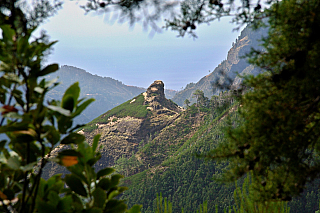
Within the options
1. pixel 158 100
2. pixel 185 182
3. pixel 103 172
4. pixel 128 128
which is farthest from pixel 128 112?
pixel 103 172

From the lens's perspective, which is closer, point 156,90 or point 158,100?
point 158,100

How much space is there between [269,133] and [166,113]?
255 feet

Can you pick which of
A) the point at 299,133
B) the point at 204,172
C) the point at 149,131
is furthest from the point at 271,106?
the point at 149,131

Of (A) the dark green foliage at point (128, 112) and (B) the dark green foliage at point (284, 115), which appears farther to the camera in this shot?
(A) the dark green foliage at point (128, 112)

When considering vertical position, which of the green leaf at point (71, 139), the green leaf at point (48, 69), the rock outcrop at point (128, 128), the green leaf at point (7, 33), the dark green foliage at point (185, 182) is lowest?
the dark green foliage at point (185, 182)

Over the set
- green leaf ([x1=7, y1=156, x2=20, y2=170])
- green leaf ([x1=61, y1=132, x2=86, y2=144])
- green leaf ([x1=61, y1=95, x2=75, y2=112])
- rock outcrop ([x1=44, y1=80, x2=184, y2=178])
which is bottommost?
rock outcrop ([x1=44, y1=80, x2=184, y2=178])

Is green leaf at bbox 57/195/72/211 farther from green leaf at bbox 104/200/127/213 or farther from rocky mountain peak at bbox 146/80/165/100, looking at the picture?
rocky mountain peak at bbox 146/80/165/100

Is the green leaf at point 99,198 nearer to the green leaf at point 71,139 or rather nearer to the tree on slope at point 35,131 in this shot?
the tree on slope at point 35,131

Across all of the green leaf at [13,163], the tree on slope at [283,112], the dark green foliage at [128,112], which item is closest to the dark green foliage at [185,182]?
the dark green foliage at [128,112]

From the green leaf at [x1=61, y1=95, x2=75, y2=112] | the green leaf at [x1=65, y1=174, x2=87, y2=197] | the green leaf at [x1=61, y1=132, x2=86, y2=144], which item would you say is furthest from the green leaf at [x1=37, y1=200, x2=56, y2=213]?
the green leaf at [x1=61, y1=95, x2=75, y2=112]

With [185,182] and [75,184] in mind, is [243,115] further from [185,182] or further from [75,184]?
[185,182]

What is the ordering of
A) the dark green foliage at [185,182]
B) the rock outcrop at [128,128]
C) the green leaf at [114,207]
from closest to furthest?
the green leaf at [114,207] → the dark green foliage at [185,182] → the rock outcrop at [128,128]

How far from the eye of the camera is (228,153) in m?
1.73

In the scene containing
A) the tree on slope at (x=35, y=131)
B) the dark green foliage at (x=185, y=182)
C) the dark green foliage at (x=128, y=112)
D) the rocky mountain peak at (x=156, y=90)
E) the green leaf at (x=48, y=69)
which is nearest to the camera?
the tree on slope at (x=35, y=131)
